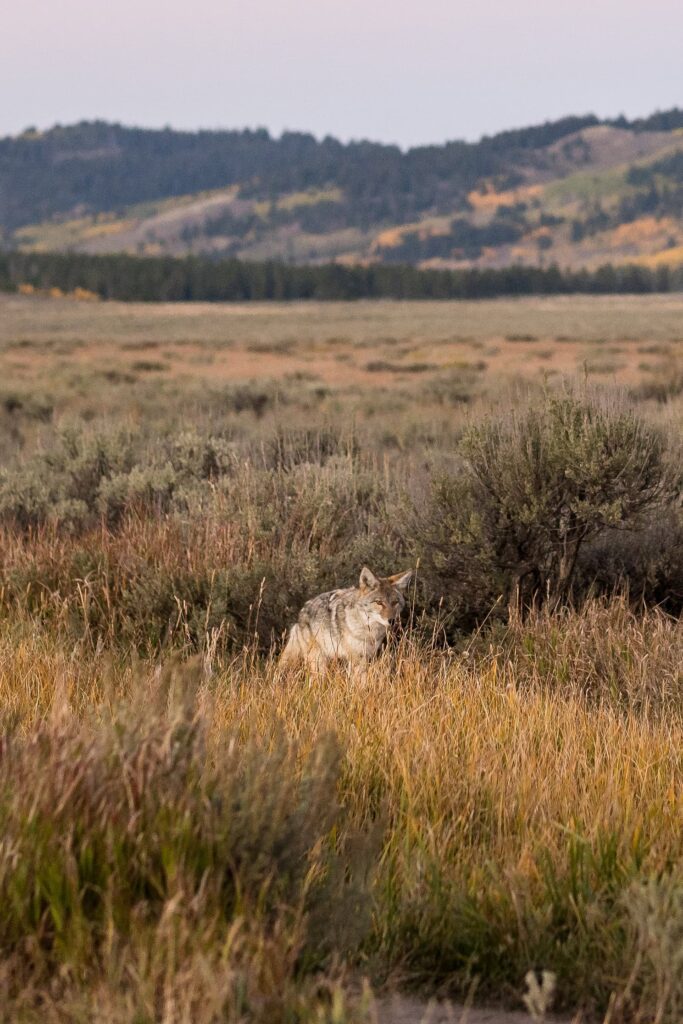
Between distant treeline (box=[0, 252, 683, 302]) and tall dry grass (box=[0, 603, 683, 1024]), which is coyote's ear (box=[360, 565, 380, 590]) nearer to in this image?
tall dry grass (box=[0, 603, 683, 1024])

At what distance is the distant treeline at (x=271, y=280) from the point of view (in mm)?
133250

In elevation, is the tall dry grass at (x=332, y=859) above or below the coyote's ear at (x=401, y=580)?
above

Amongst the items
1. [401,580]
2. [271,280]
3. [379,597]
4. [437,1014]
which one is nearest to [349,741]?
[437,1014]

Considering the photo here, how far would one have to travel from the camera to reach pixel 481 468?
695 cm

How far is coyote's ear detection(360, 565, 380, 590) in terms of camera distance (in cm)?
564

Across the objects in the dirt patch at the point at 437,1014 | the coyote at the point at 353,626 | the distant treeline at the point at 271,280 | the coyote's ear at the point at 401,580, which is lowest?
the distant treeline at the point at 271,280

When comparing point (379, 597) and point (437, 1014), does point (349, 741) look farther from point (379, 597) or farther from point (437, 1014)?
point (379, 597)

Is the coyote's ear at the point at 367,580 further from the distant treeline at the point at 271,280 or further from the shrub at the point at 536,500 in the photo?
the distant treeline at the point at 271,280

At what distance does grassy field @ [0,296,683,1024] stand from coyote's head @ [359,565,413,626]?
0.51ft

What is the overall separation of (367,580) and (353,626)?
229 millimetres

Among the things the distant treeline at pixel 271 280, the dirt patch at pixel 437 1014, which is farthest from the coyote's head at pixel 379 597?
the distant treeline at pixel 271 280

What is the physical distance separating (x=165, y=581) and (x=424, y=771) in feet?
10.2

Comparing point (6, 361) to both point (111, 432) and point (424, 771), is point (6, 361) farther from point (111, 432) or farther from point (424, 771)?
point (424, 771)

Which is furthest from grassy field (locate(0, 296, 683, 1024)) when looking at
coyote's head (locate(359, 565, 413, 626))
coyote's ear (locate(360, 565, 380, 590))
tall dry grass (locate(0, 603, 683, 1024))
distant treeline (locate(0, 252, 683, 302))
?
distant treeline (locate(0, 252, 683, 302))
